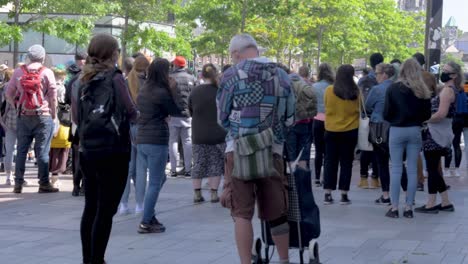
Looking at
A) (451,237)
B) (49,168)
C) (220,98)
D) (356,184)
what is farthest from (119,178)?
(356,184)

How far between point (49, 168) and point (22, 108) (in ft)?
4.58

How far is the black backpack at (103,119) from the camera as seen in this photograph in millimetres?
7223

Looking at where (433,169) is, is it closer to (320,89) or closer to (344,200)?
(344,200)

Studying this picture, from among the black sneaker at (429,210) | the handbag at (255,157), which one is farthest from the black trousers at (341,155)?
the handbag at (255,157)

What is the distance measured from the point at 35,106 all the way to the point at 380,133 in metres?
4.61

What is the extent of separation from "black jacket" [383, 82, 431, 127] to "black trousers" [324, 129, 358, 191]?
4.44 feet

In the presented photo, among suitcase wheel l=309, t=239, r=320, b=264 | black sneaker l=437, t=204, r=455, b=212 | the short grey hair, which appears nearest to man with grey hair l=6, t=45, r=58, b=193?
black sneaker l=437, t=204, r=455, b=212

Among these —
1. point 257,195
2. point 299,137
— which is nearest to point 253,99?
point 257,195

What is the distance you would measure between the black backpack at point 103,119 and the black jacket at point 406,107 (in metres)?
4.29

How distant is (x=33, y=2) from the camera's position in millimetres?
29500

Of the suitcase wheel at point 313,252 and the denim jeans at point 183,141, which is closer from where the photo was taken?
the suitcase wheel at point 313,252

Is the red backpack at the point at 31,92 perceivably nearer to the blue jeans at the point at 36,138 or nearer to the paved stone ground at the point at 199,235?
the blue jeans at the point at 36,138

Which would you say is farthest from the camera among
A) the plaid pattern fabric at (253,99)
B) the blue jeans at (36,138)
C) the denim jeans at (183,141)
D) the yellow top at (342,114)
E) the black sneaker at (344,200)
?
the denim jeans at (183,141)

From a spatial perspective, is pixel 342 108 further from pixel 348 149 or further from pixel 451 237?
pixel 451 237
